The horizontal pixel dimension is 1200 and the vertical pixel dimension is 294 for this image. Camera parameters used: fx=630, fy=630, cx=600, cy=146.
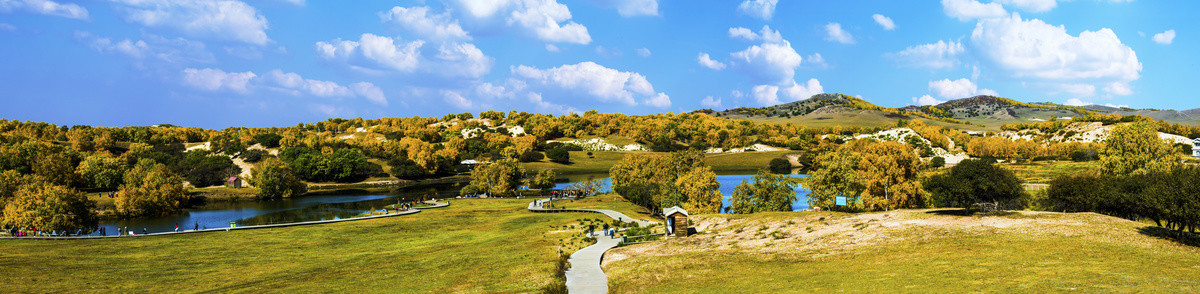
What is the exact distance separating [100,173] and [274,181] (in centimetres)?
4314

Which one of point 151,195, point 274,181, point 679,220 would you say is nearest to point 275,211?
Answer: point 151,195

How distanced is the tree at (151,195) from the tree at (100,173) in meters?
30.0

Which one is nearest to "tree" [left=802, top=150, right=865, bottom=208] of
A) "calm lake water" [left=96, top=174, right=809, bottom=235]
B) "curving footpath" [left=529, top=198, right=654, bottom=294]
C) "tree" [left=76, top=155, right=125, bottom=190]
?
"calm lake water" [left=96, top=174, right=809, bottom=235]

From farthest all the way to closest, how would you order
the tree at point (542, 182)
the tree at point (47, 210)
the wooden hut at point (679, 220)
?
the tree at point (542, 182)
the tree at point (47, 210)
the wooden hut at point (679, 220)

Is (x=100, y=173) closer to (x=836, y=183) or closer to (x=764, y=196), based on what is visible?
(x=764, y=196)

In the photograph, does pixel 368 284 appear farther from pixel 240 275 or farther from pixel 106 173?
pixel 106 173

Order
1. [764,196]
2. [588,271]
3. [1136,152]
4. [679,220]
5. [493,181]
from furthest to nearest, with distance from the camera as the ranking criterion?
[493,181] < [764,196] < [1136,152] < [679,220] < [588,271]

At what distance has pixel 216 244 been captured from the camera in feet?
218

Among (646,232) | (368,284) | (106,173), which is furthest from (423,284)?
(106,173)

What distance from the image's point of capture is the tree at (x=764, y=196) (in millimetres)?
82500

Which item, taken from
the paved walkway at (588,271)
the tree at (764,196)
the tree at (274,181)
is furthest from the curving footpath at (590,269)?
the tree at (274,181)

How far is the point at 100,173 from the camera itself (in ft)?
475

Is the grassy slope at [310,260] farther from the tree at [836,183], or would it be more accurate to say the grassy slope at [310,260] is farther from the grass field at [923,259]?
the tree at [836,183]

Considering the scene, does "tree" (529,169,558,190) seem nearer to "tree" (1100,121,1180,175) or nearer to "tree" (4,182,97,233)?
"tree" (4,182,97,233)
